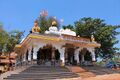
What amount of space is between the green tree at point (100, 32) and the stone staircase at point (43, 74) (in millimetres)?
14302

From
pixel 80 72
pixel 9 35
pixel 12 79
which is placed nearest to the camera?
pixel 12 79

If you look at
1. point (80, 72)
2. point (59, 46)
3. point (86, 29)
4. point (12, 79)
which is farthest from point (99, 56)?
point (12, 79)

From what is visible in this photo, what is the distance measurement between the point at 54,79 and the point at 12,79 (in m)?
3.13

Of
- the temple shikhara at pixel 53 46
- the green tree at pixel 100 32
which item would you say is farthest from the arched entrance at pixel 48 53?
the green tree at pixel 100 32

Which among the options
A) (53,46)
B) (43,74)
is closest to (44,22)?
(53,46)

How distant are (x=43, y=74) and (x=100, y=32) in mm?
17667

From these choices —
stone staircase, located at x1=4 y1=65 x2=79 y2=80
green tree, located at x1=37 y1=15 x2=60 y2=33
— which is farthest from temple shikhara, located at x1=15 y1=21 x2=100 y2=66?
green tree, located at x1=37 y1=15 x2=60 y2=33

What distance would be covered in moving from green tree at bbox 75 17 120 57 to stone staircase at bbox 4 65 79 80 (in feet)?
46.9

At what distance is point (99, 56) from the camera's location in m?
37.7

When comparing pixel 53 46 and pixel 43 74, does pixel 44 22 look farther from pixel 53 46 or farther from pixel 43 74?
pixel 43 74

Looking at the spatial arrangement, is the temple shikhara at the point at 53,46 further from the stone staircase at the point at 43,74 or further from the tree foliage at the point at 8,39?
→ the tree foliage at the point at 8,39

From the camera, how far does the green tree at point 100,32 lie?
35.8m

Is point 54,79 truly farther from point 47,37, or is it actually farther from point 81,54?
point 81,54

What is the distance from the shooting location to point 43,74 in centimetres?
1995
